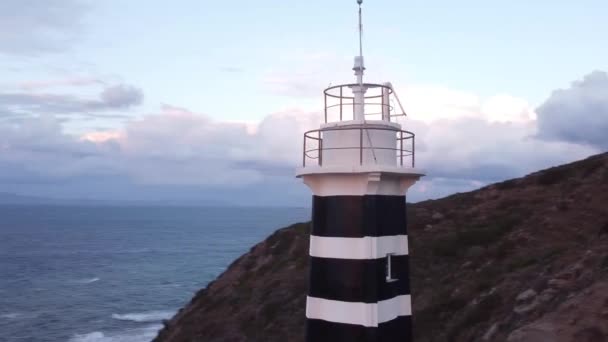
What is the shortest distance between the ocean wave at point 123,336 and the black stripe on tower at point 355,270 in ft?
140

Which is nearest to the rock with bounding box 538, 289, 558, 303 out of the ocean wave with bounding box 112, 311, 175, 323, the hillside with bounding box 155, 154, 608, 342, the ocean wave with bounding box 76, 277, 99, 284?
the hillside with bounding box 155, 154, 608, 342

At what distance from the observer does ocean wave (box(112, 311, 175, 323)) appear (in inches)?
2234

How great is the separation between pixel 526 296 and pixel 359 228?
7821 millimetres

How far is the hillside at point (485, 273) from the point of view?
488 inches

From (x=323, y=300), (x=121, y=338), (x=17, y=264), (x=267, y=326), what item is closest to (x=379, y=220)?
(x=323, y=300)

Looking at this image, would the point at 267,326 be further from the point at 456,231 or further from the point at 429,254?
the point at 456,231

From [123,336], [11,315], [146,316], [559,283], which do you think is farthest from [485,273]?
[11,315]

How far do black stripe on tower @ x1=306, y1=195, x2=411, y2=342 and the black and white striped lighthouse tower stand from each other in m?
0.01

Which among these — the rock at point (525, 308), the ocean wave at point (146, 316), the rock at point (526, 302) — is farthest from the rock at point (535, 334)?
the ocean wave at point (146, 316)

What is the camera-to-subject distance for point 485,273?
1944 centimetres

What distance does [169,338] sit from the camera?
2723cm

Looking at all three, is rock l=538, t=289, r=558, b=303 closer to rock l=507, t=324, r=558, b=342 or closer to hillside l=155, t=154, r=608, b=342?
hillside l=155, t=154, r=608, b=342

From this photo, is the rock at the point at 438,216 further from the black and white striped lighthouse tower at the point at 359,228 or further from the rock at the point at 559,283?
the black and white striped lighthouse tower at the point at 359,228

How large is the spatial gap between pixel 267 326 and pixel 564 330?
1386cm
